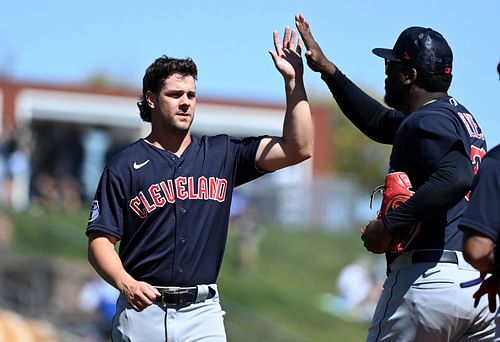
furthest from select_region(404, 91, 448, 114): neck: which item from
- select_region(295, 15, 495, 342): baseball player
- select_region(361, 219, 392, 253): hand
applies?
select_region(361, 219, 392, 253): hand

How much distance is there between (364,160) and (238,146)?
53.6 metres

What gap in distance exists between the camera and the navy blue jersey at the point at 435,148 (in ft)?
17.0

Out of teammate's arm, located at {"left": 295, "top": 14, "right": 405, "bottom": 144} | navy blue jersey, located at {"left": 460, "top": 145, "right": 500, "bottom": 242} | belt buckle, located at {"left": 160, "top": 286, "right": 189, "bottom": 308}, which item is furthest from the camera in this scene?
teammate's arm, located at {"left": 295, "top": 14, "right": 405, "bottom": 144}

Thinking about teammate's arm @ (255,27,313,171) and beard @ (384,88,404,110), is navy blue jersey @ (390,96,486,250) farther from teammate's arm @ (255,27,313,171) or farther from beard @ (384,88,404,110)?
teammate's arm @ (255,27,313,171)

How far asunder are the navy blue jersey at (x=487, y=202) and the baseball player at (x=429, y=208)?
0.61 metres

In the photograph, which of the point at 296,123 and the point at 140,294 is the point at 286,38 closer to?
the point at 296,123

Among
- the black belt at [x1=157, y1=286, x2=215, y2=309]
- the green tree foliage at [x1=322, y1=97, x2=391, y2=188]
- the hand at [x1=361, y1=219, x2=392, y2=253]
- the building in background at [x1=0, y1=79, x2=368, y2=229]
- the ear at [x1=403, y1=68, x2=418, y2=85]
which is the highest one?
the ear at [x1=403, y1=68, x2=418, y2=85]

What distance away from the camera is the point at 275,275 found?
25375 millimetres

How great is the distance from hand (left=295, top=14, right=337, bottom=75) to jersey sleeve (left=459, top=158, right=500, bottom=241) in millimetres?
1874

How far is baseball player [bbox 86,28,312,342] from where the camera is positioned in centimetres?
579

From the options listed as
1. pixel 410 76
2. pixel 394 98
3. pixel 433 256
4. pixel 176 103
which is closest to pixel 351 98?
pixel 394 98

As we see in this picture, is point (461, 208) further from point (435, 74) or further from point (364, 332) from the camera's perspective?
point (364, 332)

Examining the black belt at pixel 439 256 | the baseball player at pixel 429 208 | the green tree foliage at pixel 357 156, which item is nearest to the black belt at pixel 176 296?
the baseball player at pixel 429 208

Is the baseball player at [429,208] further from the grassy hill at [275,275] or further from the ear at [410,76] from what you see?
the grassy hill at [275,275]
